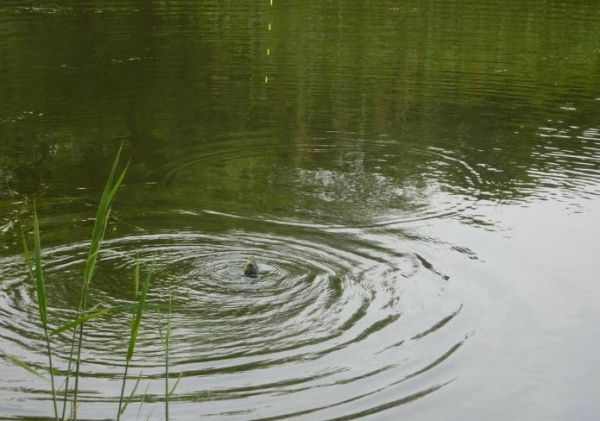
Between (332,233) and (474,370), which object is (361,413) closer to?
(474,370)

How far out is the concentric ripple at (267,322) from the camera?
18.3 ft

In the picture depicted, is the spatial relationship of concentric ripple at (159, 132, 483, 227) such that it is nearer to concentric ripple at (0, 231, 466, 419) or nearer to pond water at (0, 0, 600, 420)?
pond water at (0, 0, 600, 420)

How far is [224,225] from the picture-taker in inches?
331

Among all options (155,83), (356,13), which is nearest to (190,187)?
(155,83)

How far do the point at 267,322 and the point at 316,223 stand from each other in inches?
87.2

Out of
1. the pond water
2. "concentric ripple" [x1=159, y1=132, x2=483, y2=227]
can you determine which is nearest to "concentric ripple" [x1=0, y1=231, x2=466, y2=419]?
the pond water

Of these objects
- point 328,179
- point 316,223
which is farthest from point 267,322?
point 328,179

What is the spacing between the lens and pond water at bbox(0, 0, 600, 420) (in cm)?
577

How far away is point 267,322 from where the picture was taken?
6.43m

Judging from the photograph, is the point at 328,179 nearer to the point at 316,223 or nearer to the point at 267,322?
the point at 316,223

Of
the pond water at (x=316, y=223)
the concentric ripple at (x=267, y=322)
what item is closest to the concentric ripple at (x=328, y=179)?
the pond water at (x=316, y=223)

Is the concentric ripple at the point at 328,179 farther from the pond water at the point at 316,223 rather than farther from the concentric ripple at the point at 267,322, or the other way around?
the concentric ripple at the point at 267,322

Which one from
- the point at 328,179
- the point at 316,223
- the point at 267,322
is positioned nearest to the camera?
the point at 267,322

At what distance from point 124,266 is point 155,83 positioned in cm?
763
